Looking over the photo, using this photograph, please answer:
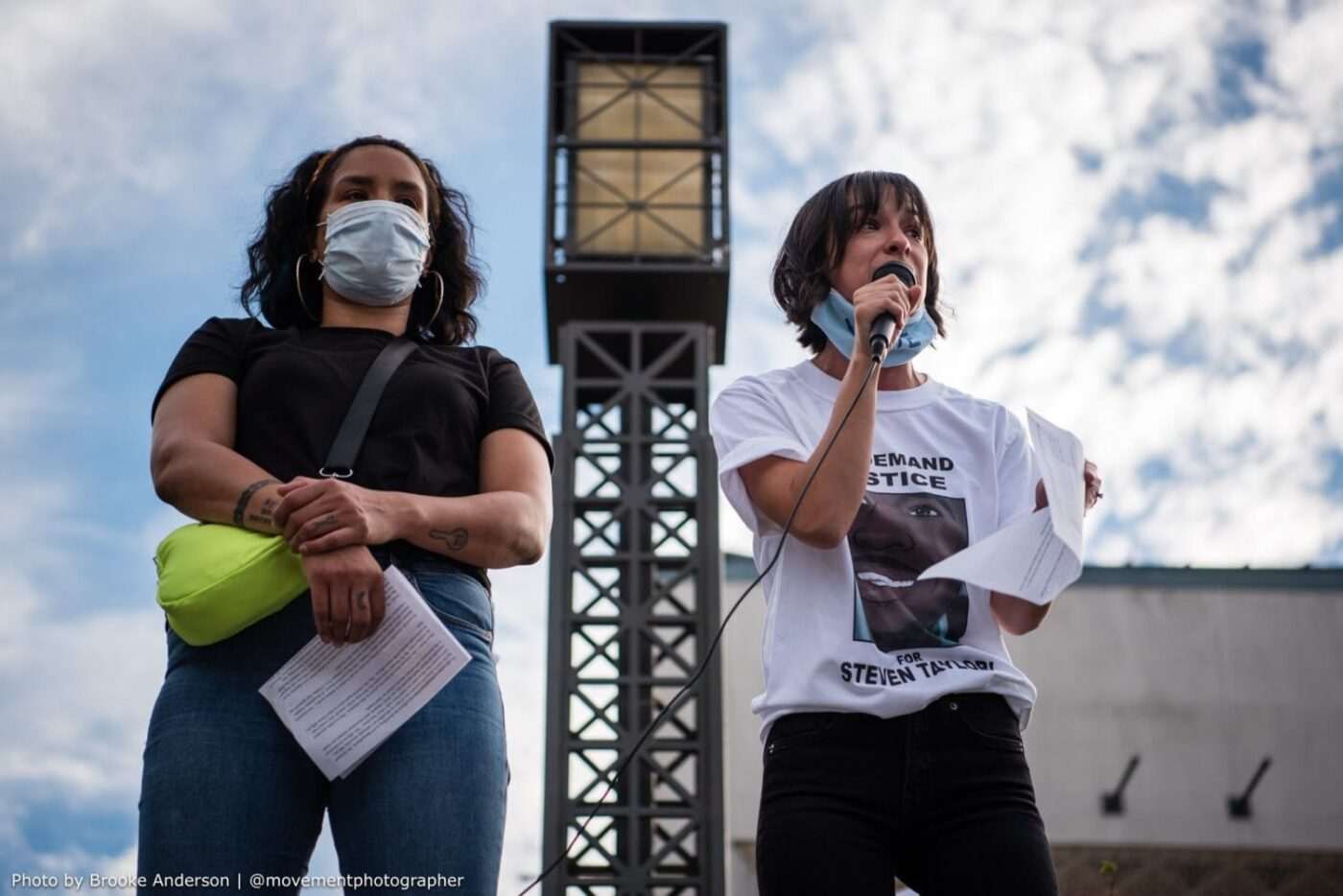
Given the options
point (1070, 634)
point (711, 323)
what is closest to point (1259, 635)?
point (1070, 634)

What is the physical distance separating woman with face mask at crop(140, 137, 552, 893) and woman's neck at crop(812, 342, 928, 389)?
1.86 ft

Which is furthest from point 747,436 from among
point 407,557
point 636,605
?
point 636,605

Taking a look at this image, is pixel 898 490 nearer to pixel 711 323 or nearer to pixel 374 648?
pixel 374 648

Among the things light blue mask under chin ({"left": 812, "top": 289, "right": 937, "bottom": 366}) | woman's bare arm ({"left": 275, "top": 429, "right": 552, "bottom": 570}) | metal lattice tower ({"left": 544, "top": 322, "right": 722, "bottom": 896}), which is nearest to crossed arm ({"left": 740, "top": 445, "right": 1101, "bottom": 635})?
light blue mask under chin ({"left": 812, "top": 289, "right": 937, "bottom": 366})

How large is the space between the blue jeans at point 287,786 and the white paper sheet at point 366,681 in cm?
3

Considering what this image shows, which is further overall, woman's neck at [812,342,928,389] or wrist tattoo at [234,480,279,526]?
woman's neck at [812,342,928,389]

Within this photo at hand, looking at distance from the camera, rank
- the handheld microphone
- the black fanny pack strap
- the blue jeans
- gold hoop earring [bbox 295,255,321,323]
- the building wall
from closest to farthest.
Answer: the blue jeans < the black fanny pack strap < the handheld microphone < gold hoop earring [bbox 295,255,321,323] < the building wall

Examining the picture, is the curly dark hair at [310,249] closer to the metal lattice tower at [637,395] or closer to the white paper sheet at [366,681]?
the white paper sheet at [366,681]

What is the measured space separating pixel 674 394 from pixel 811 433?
6.52 meters

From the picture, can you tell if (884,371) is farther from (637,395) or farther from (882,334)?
(637,395)

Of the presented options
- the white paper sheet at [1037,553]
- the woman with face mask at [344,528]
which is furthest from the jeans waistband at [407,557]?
the white paper sheet at [1037,553]

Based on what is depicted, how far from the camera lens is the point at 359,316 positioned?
276 cm

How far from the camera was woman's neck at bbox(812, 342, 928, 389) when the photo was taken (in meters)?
2.72

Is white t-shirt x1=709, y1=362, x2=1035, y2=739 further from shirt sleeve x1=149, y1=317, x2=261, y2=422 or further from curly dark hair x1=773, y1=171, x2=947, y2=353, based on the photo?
shirt sleeve x1=149, y1=317, x2=261, y2=422
